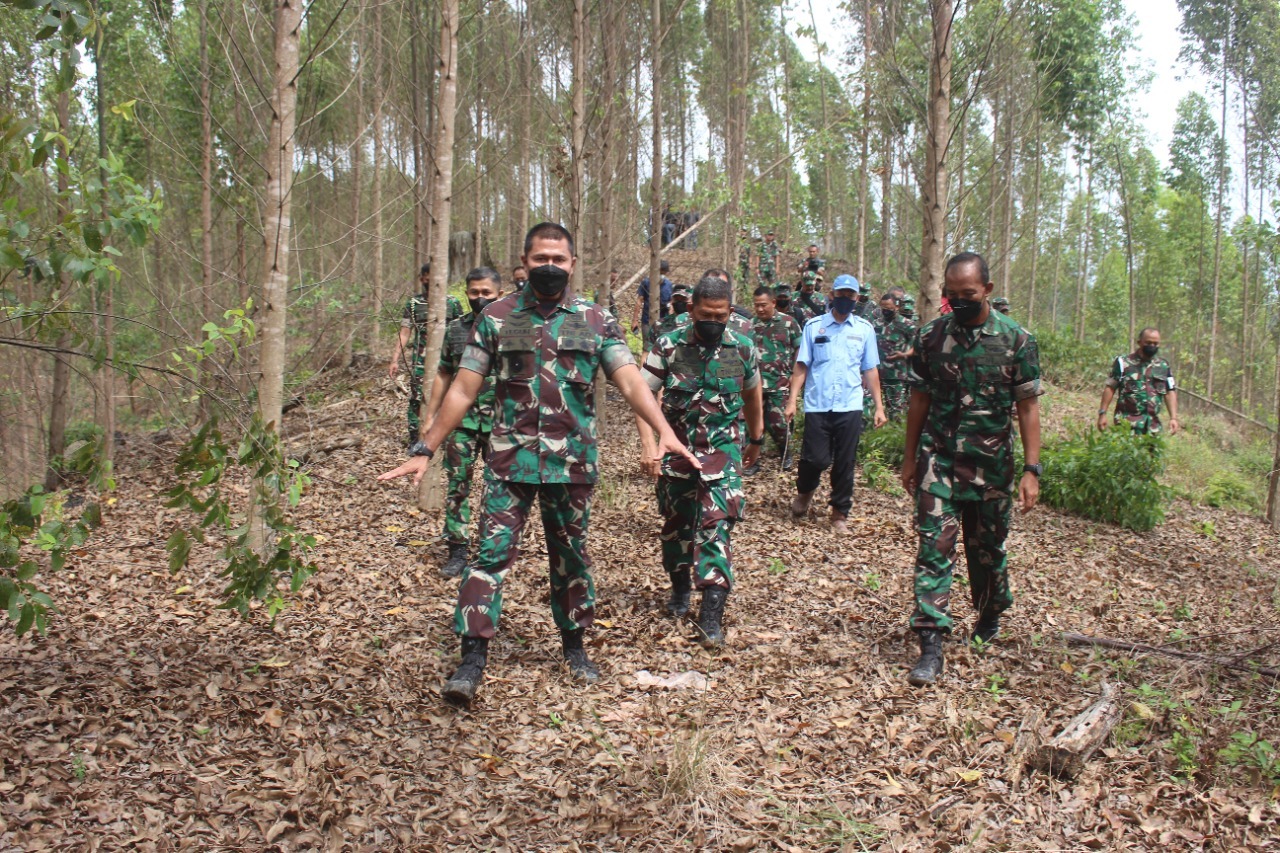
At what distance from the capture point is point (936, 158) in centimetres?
817

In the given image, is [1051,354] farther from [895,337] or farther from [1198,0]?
[895,337]

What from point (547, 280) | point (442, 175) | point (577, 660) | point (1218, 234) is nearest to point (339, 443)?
point (442, 175)

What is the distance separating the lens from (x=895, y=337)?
13.0 metres

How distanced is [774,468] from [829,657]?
5.28 meters

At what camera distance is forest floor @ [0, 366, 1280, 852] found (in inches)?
130

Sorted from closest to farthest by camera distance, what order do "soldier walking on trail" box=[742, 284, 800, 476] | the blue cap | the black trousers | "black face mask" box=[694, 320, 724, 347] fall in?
"black face mask" box=[694, 320, 724, 347] → the blue cap → the black trousers → "soldier walking on trail" box=[742, 284, 800, 476]

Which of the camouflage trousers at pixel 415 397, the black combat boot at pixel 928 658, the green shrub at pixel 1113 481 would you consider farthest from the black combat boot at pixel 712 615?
the green shrub at pixel 1113 481

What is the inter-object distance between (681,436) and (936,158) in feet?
14.4

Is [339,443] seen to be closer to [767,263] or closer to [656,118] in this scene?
[656,118]

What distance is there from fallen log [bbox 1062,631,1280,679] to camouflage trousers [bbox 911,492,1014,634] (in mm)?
540

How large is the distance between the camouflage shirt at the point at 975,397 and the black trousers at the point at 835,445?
2.89 m

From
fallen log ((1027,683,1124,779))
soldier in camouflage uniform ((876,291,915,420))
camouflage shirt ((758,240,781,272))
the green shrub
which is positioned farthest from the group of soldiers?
camouflage shirt ((758,240,781,272))

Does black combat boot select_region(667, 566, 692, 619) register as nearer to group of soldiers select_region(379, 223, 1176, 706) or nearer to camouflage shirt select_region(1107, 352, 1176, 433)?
group of soldiers select_region(379, 223, 1176, 706)

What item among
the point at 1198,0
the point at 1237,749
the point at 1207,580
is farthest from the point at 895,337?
the point at 1198,0
